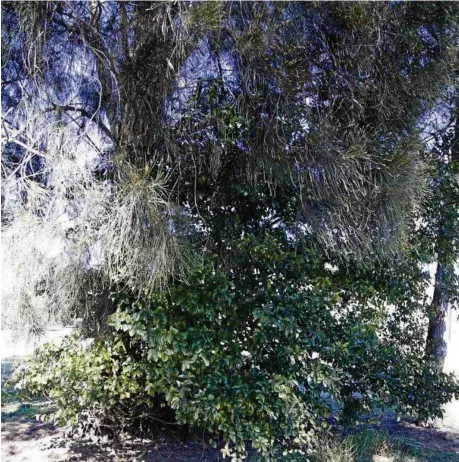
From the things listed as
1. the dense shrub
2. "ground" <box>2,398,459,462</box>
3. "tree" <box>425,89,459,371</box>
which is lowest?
"ground" <box>2,398,459,462</box>

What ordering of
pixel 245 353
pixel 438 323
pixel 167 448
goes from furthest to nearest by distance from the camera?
pixel 438 323
pixel 167 448
pixel 245 353

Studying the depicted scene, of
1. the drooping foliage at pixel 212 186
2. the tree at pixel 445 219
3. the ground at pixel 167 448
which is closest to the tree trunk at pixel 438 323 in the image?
the tree at pixel 445 219

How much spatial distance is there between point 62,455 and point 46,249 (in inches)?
79.9

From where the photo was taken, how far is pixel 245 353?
10.3 ft

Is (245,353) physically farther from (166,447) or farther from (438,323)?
(438,323)

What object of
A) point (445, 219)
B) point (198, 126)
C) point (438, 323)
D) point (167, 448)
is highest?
point (198, 126)

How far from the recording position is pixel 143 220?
250 cm

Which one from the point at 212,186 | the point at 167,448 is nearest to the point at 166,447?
the point at 167,448

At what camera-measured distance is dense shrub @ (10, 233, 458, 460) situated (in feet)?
9.16

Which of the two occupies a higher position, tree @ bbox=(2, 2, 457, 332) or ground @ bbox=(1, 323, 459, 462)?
tree @ bbox=(2, 2, 457, 332)

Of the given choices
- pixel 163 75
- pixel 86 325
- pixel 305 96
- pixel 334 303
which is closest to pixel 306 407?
pixel 334 303

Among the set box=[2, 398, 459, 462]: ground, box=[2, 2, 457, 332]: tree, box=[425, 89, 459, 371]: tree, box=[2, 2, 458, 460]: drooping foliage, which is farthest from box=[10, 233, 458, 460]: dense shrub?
box=[425, 89, 459, 371]: tree

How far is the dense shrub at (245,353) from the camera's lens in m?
2.79

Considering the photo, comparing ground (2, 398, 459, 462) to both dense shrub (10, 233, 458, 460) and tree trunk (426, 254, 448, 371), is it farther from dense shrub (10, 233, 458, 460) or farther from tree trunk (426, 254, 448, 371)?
tree trunk (426, 254, 448, 371)
